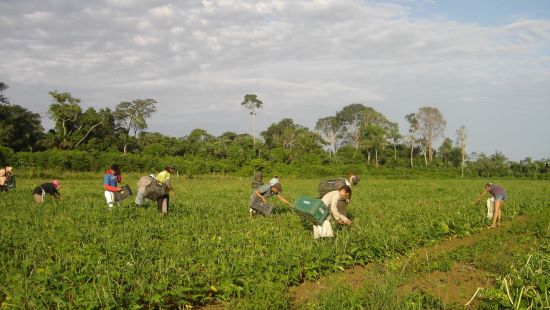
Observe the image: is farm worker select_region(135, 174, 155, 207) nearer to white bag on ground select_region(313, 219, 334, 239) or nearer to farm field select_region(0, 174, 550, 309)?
farm field select_region(0, 174, 550, 309)

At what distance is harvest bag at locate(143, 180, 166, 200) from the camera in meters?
12.3

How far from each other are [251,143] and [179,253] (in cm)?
4814

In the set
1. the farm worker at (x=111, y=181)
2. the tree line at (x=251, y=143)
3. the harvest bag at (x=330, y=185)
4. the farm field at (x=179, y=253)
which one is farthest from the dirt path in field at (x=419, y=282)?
the tree line at (x=251, y=143)

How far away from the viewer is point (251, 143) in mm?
56000

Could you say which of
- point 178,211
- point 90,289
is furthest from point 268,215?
point 90,289

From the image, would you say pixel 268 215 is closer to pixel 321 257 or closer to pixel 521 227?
pixel 321 257

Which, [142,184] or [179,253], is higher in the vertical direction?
[142,184]

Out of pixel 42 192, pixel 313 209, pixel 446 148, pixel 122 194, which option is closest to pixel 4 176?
pixel 42 192

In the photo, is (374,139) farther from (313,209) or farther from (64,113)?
(313,209)

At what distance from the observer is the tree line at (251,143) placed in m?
43.2

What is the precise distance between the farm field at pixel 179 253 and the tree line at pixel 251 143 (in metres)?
28.5

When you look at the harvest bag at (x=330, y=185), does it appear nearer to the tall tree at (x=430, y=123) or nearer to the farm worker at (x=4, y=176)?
the farm worker at (x=4, y=176)

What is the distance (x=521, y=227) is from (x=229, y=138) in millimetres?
49145

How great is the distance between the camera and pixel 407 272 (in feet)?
25.8
